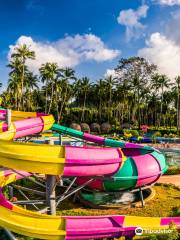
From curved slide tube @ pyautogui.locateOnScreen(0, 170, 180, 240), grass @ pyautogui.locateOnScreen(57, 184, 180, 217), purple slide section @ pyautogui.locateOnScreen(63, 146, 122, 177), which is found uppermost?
purple slide section @ pyautogui.locateOnScreen(63, 146, 122, 177)

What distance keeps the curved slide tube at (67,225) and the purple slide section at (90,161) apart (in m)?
1.62

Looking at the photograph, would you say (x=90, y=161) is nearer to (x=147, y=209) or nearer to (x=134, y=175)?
(x=134, y=175)

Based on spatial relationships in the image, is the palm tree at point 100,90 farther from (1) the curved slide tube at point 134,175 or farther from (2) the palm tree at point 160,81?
(1) the curved slide tube at point 134,175

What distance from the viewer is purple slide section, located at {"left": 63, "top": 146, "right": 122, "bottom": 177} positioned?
12.4 meters

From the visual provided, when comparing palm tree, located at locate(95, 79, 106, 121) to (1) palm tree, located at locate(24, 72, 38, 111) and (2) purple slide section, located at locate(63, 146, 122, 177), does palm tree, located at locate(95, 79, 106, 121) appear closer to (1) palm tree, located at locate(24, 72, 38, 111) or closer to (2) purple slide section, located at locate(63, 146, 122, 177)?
(1) palm tree, located at locate(24, 72, 38, 111)

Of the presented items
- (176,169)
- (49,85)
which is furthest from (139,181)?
(49,85)

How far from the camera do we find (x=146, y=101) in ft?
349

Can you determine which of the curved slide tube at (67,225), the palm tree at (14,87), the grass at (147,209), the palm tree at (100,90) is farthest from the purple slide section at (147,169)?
the palm tree at (100,90)

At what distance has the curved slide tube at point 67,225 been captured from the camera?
37.5 ft

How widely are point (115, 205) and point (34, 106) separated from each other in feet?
246

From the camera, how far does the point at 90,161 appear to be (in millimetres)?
12664

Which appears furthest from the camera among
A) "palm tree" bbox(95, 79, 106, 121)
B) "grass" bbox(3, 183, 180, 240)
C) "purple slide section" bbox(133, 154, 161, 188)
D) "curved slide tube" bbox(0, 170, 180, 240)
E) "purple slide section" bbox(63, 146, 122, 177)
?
"palm tree" bbox(95, 79, 106, 121)

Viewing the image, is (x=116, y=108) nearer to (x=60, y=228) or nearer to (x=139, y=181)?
(x=139, y=181)

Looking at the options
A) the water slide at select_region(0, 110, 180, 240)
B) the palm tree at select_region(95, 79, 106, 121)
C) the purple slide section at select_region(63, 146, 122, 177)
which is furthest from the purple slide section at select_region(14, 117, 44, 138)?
the palm tree at select_region(95, 79, 106, 121)
